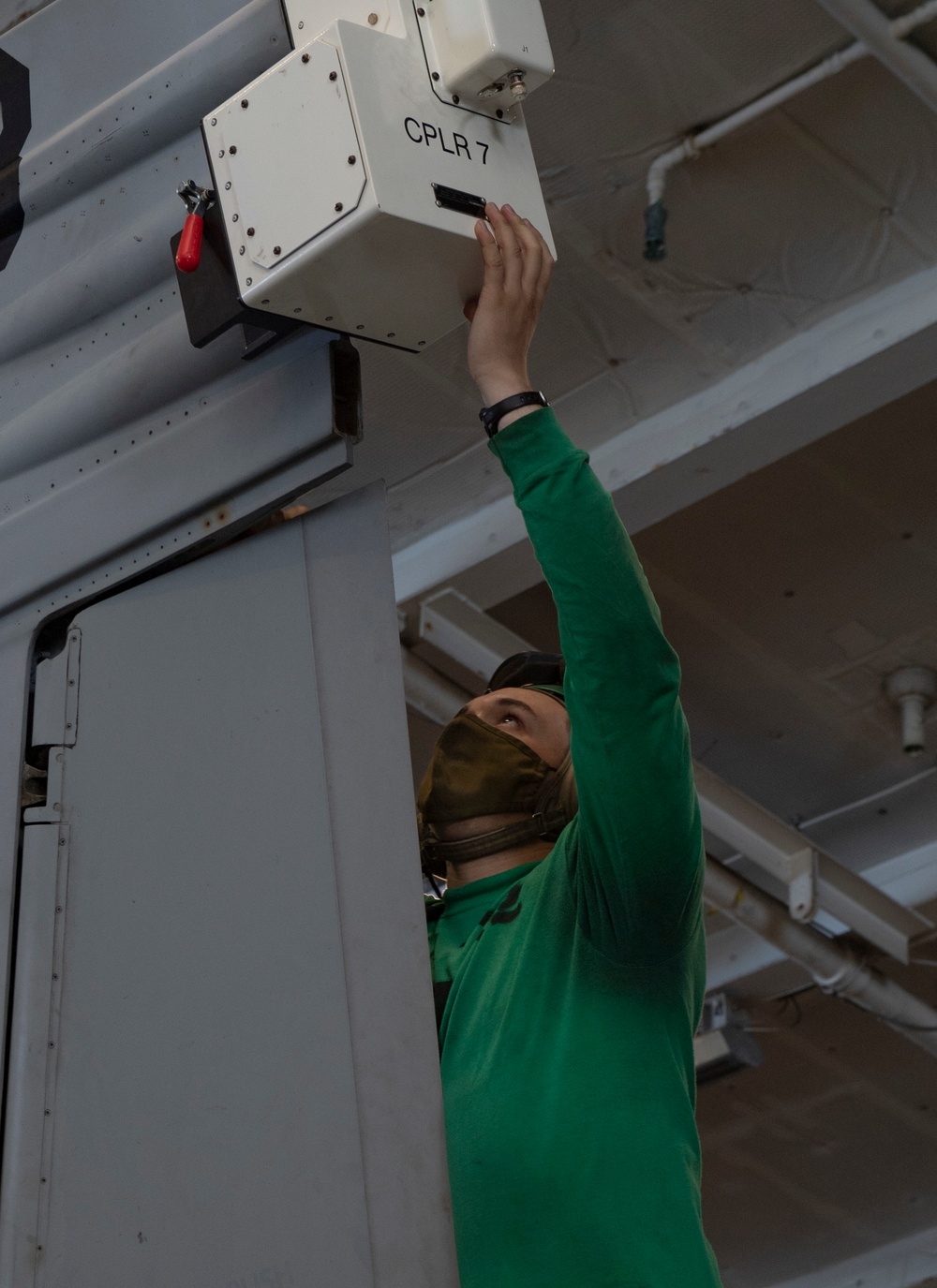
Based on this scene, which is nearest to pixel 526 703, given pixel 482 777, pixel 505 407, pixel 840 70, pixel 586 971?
pixel 482 777

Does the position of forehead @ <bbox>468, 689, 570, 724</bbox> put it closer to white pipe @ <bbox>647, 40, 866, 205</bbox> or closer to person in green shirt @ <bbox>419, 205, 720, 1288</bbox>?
person in green shirt @ <bbox>419, 205, 720, 1288</bbox>

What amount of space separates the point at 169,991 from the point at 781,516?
373 centimetres

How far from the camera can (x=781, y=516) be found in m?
5.22

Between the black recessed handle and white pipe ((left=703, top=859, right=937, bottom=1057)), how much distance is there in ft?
13.1

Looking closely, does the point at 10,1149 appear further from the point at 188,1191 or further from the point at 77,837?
the point at 77,837

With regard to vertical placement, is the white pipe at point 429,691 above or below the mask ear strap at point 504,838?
above

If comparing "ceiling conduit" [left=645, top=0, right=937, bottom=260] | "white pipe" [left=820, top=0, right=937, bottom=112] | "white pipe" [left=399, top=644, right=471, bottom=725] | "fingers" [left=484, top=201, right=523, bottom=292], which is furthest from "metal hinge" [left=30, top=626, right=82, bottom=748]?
"white pipe" [left=399, top=644, right=471, bottom=725]

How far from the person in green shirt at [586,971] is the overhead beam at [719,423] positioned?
8.21 ft

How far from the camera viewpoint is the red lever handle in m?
1.97

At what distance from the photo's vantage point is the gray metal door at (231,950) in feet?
5.64

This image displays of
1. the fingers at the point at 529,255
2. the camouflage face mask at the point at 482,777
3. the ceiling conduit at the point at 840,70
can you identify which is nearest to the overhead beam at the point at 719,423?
the ceiling conduit at the point at 840,70

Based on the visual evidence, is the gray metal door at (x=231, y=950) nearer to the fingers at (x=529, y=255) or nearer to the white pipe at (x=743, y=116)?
the fingers at (x=529, y=255)

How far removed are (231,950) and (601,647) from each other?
1.80 ft

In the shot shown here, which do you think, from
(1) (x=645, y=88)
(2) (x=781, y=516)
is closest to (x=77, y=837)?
(1) (x=645, y=88)
